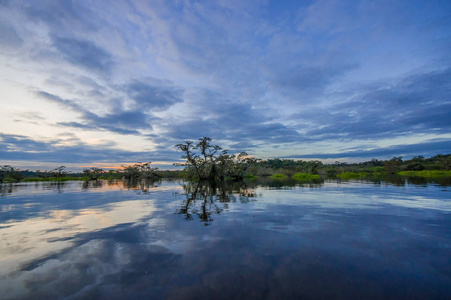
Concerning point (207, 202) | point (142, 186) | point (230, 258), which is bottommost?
point (142, 186)

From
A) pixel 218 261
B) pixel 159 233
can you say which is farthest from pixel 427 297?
pixel 159 233

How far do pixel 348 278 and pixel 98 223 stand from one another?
841cm

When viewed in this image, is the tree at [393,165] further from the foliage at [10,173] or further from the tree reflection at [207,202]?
the foliage at [10,173]

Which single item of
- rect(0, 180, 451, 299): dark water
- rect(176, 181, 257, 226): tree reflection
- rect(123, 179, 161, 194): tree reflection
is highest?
rect(0, 180, 451, 299): dark water

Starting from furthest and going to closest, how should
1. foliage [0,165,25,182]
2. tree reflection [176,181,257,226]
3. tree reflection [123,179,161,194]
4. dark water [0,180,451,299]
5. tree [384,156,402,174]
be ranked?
tree [384,156,402,174]
foliage [0,165,25,182]
tree reflection [123,179,161,194]
tree reflection [176,181,257,226]
dark water [0,180,451,299]

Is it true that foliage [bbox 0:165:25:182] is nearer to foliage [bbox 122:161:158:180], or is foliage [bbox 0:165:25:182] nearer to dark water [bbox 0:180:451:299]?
foliage [bbox 122:161:158:180]

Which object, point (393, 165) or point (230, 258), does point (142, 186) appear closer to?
point (230, 258)

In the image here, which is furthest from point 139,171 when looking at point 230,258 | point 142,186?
point 230,258

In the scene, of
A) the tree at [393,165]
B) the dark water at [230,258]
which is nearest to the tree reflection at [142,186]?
the dark water at [230,258]

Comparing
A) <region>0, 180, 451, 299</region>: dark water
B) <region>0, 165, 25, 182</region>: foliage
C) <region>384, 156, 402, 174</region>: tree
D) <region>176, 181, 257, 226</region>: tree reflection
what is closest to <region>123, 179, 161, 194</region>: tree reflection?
<region>176, 181, 257, 226</region>: tree reflection

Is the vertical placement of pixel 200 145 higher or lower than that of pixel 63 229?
higher

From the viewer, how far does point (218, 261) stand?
4.38 meters

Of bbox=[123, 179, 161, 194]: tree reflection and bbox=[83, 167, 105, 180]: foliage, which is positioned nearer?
bbox=[123, 179, 161, 194]: tree reflection

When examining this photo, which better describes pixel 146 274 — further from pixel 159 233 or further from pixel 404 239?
pixel 404 239
